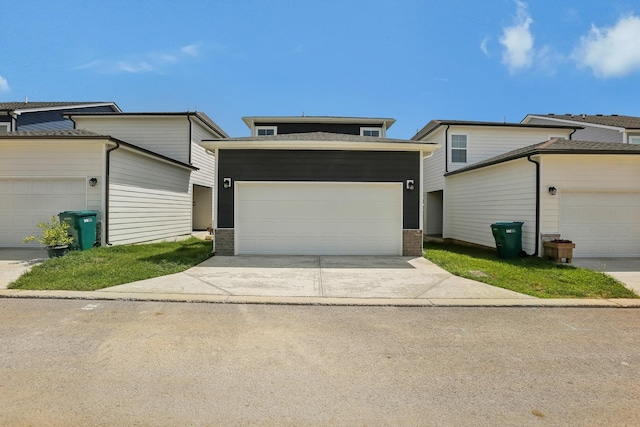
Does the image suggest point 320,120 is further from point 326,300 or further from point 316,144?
point 326,300

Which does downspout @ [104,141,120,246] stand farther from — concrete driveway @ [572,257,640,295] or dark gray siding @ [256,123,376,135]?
concrete driveway @ [572,257,640,295]

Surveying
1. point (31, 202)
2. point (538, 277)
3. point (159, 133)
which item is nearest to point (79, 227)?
point (31, 202)

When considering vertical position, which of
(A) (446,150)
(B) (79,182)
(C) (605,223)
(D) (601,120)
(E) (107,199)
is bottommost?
(C) (605,223)

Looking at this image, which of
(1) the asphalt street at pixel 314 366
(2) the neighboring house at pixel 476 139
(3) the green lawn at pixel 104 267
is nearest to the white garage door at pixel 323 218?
(3) the green lawn at pixel 104 267

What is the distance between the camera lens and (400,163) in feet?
33.3

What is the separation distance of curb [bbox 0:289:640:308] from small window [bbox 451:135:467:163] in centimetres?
1061

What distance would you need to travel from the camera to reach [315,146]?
9977 millimetres

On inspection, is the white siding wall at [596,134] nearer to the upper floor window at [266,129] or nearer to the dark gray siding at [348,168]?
the dark gray siding at [348,168]

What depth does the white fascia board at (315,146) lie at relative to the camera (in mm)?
9844

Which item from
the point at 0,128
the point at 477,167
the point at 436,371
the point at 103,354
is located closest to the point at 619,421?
the point at 436,371

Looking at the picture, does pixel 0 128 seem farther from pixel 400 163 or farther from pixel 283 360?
pixel 283 360

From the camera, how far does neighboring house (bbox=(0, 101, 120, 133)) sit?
1759 cm

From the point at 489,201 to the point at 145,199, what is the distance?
492 inches

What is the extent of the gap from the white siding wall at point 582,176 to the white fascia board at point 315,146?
10.9 feet
